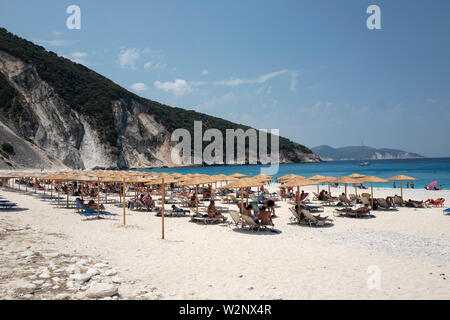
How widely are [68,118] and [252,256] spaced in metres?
68.3

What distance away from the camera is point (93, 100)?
246 ft

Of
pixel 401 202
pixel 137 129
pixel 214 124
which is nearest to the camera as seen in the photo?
pixel 401 202

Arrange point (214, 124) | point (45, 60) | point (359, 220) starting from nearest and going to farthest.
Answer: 1. point (359, 220)
2. point (45, 60)
3. point (214, 124)

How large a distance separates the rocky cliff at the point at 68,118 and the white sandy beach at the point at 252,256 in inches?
1570

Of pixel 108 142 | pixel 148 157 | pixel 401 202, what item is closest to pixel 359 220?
pixel 401 202

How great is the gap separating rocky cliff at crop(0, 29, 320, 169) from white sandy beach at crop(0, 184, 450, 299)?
131 feet

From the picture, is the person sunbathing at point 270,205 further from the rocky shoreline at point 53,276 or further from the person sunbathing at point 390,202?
the rocky shoreline at point 53,276

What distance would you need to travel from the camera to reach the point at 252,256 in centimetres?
702

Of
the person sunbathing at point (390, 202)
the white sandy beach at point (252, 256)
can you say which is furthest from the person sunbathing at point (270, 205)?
the person sunbathing at point (390, 202)

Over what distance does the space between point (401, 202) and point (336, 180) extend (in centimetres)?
413

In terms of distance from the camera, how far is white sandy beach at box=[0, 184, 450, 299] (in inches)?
193

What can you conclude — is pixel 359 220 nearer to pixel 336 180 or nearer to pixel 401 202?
pixel 336 180

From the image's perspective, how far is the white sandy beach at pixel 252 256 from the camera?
4910mm

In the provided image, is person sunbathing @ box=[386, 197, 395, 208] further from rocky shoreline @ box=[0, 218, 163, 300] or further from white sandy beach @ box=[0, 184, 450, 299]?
rocky shoreline @ box=[0, 218, 163, 300]
